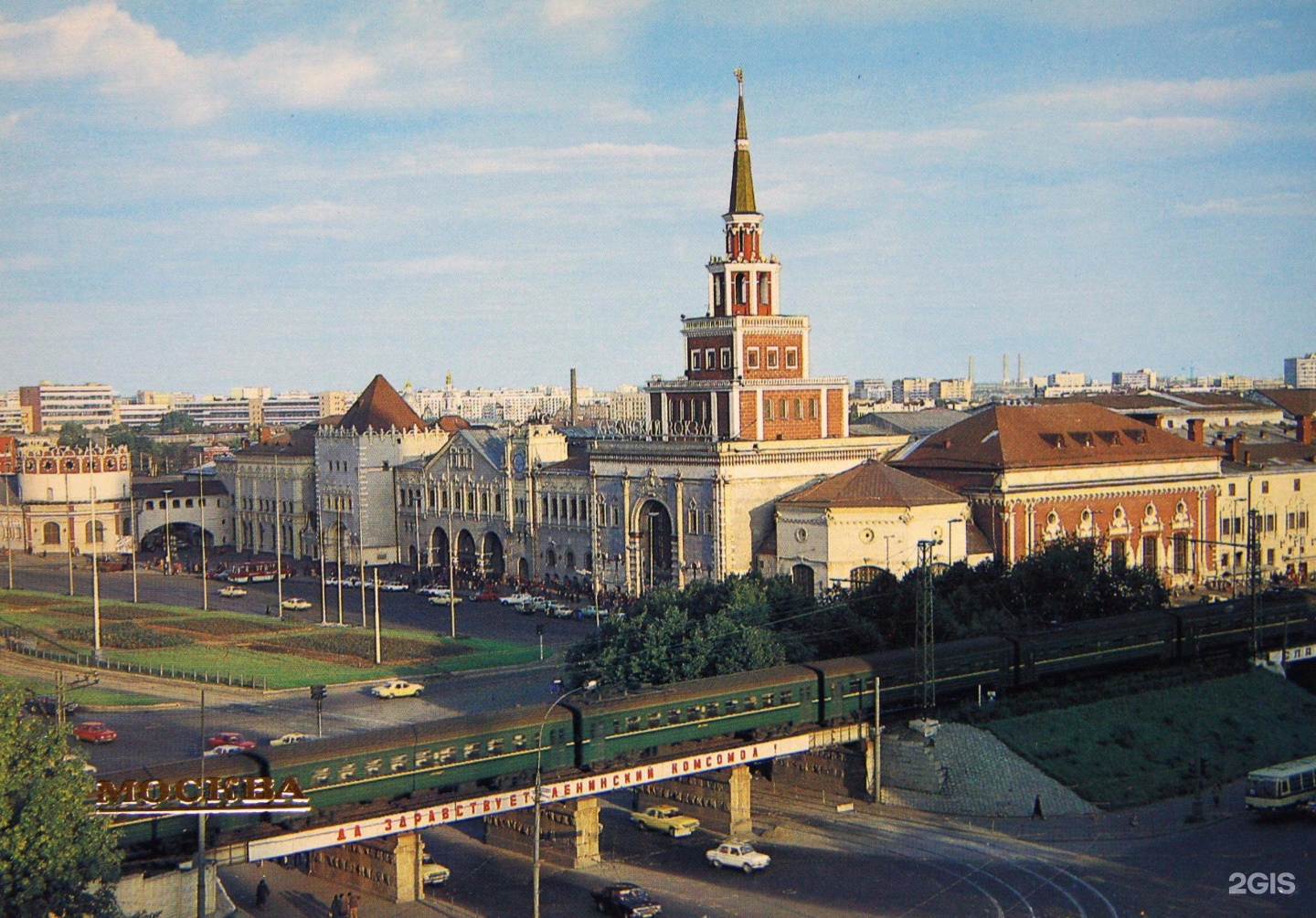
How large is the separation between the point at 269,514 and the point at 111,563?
13213 millimetres

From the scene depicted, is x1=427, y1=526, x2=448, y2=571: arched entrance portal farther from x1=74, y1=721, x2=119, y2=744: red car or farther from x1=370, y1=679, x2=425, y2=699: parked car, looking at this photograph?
x1=74, y1=721, x2=119, y2=744: red car

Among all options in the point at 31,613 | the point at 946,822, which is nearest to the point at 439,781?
the point at 946,822

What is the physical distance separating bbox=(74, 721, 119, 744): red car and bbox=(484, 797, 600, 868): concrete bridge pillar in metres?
19.3

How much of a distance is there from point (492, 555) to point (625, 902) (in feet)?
222

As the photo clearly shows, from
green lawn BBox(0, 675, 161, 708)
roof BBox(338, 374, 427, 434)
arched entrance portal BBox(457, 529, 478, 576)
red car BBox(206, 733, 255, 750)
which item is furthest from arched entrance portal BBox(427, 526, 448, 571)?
red car BBox(206, 733, 255, 750)

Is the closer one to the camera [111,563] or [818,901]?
[818,901]

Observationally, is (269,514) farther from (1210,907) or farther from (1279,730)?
(1210,907)

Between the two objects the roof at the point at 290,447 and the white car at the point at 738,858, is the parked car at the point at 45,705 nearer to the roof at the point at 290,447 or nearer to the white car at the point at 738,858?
the white car at the point at 738,858

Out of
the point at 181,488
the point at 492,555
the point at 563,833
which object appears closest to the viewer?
the point at 563,833

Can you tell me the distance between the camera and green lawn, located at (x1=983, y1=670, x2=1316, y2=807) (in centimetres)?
5250

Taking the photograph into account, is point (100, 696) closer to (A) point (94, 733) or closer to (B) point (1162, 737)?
(A) point (94, 733)

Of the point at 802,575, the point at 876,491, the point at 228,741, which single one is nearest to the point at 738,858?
the point at 228,741

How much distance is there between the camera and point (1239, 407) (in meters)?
124

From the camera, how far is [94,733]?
58.1 m
